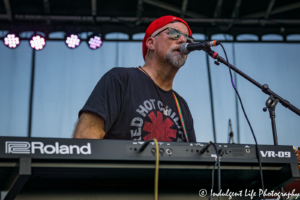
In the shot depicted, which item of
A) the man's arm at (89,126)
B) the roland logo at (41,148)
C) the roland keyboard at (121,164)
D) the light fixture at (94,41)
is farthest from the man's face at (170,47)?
the light fixture at (94,41)

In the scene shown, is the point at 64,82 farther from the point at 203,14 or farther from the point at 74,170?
the point at 74,170

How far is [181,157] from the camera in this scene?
1.38 meters

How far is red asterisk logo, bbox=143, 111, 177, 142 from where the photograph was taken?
207 centimetres

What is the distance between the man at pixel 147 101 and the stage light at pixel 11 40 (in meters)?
4.27

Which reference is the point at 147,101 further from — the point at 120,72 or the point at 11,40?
the point at 11,40

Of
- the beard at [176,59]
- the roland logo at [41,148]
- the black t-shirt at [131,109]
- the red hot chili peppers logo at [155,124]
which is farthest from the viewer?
the beard at [176,59]

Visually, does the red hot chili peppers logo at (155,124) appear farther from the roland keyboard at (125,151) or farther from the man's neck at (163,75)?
the roland keyboard at (125,151)

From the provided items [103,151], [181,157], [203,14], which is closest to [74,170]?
[103,151]

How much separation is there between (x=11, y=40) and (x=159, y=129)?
16.5 feet

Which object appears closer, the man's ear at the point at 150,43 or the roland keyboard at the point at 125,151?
the roland keyboard at the point at 125,151

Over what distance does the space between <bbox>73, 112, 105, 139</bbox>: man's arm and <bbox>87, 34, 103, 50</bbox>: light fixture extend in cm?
479

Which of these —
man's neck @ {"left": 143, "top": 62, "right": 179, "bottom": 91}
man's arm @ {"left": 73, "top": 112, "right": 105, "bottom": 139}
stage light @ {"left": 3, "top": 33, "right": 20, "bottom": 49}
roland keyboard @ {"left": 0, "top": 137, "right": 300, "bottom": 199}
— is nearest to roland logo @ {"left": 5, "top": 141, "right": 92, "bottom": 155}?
roland keyboard @ {"left": 0, "top": 137, "right": 300, "bottom": 199}

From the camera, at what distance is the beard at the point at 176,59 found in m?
2.42

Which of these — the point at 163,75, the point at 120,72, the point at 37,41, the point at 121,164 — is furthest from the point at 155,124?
the point at 37,41
